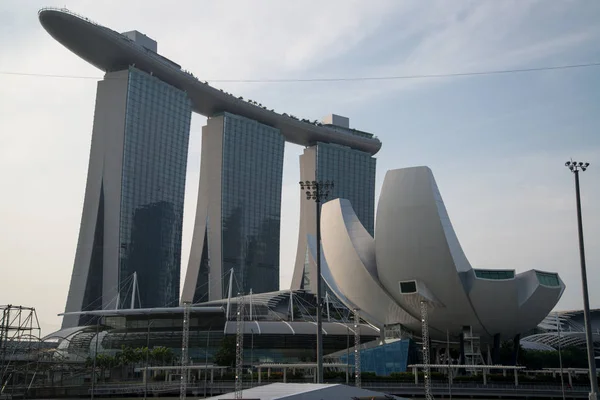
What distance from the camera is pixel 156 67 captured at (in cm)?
10525

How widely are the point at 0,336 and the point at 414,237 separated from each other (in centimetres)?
3304

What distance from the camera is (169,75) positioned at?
107938 mm

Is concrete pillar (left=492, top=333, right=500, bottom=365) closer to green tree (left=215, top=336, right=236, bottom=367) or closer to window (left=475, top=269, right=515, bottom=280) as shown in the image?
window (left=475, top=269, right=515, bottom=280)

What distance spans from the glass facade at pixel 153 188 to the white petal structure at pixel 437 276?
4983 cm

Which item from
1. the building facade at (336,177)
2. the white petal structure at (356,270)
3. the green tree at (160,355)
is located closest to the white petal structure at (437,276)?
the white petal structure at (356,270)

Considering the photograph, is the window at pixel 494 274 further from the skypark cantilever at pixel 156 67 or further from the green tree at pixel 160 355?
the skypark cantilever at pixel 156 67

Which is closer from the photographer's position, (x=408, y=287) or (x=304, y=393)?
(x=304, y=393)

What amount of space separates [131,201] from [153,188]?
533 centimetres

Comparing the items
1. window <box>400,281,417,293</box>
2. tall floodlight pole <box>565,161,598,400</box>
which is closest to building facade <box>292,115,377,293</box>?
window <box>400,281,417,293</box>

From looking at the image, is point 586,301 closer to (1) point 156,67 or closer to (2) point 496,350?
(2) point 496,350

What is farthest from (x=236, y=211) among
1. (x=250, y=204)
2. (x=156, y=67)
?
(x=156, y=67)

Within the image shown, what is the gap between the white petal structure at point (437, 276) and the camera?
5741cm

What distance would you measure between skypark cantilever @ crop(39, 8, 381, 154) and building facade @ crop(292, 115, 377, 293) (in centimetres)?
294

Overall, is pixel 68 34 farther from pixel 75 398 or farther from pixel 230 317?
pixel 75 398
